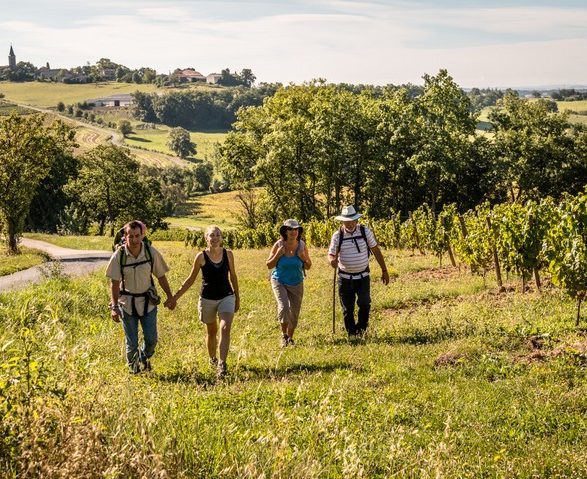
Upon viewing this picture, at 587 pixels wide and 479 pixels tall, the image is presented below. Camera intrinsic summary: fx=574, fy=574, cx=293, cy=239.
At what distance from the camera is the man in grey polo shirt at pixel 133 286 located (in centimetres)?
805

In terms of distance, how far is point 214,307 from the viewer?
856cm

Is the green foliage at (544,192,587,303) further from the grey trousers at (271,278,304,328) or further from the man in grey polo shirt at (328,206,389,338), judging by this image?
the grey trousers at (271,278,304,328)

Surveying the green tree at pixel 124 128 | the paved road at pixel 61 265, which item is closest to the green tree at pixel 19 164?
the paved road at pixel 61 265

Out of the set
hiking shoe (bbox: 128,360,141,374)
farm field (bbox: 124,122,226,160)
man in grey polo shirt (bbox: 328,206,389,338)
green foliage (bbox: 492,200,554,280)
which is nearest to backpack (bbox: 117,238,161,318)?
hiking shoe (bbox: 128,360,141,374)

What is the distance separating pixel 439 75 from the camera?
2030 inches

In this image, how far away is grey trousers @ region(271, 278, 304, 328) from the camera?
32.8 ft

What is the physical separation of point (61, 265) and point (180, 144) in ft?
420

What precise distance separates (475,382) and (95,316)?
363 inches

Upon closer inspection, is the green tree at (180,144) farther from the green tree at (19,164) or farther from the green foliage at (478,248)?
the green foliage at (478,248)

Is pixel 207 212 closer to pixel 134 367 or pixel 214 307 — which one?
pixel 214 307

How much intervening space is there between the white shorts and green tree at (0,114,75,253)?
Result: 80.2 ft

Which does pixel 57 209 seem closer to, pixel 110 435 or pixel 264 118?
pixel 264 118

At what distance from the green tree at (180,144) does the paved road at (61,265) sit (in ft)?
351

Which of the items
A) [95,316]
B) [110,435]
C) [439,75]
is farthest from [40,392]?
[439,75]
